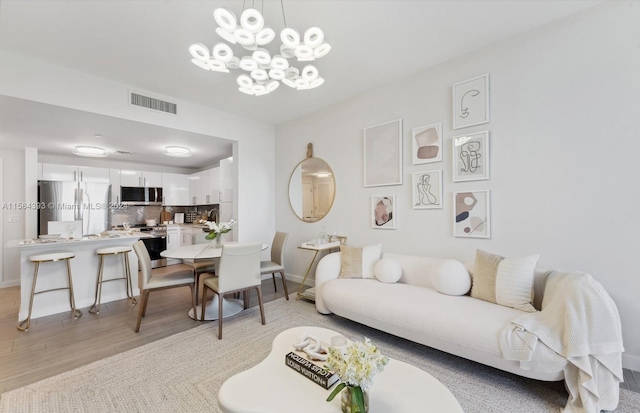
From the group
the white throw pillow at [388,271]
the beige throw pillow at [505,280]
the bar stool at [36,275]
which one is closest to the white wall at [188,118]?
the bar stool at [36,275]

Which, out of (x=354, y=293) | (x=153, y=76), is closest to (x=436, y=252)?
(x=354, y=293)

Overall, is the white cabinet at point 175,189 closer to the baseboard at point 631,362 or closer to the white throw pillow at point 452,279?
the white throw pillow at point 452,279

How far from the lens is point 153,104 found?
11.4 feet

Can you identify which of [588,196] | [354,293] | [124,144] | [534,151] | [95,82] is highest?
[95,82]

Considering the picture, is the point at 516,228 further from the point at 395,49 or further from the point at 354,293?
the point at 395,49

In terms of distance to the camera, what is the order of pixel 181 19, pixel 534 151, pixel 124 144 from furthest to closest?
pixel 124 144 → pixel 534 151 → pixel 181 19

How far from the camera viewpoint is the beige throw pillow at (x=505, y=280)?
A: 2.14m

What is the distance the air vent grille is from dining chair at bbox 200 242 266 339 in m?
2.21

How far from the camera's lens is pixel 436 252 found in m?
3.03

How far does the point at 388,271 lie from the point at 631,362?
6.40ft

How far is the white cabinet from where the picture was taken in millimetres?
6391

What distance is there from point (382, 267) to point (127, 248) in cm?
342

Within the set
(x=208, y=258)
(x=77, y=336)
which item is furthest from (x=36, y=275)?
(x=208, y=258)

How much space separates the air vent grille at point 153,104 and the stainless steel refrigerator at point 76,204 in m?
2.96
